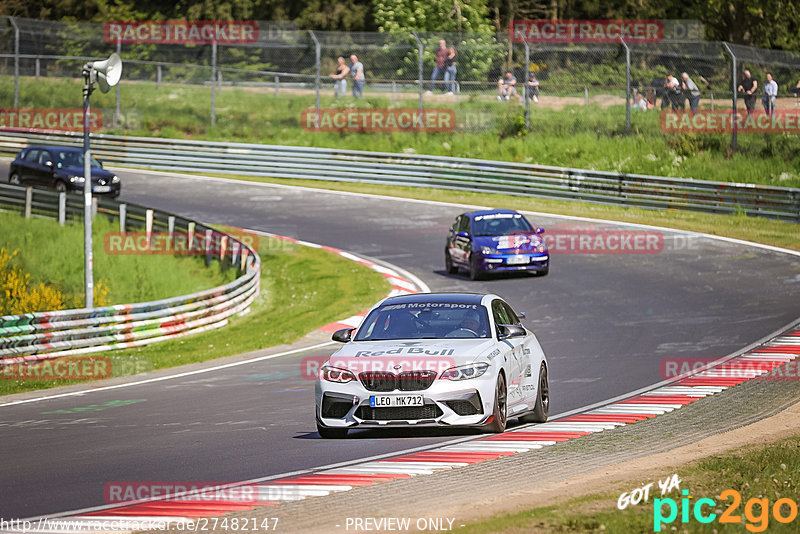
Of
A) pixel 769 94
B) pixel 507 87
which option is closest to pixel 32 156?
pixel 507 87

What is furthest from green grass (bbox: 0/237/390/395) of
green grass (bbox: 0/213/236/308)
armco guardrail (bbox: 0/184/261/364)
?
green grass (bbox: 0/213/236/308)

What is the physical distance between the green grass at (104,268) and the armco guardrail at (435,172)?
10563 mm

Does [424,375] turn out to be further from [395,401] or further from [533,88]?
[533,88]

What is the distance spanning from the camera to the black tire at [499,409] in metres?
11.4

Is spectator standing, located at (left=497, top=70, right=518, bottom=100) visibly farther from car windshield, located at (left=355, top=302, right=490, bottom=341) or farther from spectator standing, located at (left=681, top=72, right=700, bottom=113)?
car windshield, located at (left=355, top=302, right=490, bottom=341)

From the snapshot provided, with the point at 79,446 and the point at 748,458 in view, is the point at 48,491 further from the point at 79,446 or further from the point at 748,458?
the point at 748,458

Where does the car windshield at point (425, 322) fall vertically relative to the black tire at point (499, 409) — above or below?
above

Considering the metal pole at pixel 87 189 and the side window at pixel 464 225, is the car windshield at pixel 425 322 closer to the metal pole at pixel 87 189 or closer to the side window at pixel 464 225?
the metal pole at pixel 87 189

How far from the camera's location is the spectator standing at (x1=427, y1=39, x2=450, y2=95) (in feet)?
128

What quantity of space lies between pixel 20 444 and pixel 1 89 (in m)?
34.9

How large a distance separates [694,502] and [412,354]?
12.2 ft

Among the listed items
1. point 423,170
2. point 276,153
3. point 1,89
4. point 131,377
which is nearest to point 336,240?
point 423,170

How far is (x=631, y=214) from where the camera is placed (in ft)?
110

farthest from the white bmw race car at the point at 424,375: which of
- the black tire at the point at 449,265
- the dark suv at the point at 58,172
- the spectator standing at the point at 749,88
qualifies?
the dark suv at the point at 58,172
